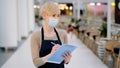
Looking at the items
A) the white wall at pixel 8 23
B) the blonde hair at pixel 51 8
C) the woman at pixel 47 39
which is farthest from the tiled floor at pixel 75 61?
the blonde hair at pixel 51 8

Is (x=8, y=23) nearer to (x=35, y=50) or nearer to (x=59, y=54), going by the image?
(x=35, y=50)

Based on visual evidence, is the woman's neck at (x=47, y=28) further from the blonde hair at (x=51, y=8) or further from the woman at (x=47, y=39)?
the blonde hair at (x=51, y=8)

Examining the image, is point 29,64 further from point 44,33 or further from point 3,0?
point 44,33

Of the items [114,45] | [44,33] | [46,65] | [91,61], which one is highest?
[44,33]

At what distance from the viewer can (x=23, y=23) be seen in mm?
18344

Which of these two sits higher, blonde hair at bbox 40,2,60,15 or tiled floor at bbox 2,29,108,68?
blonde hair at bbox 40,2,60,15

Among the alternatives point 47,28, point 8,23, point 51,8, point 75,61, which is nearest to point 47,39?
point 47,28

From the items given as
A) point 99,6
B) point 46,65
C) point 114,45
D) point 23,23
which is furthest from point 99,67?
point 99,6

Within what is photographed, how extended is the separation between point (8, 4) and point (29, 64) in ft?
11.0

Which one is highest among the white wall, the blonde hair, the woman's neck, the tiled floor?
the blonde hair

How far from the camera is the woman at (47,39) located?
9.32ft

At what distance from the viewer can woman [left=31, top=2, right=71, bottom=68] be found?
2842 millimetres

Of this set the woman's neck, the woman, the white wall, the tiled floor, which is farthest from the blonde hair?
the white wall

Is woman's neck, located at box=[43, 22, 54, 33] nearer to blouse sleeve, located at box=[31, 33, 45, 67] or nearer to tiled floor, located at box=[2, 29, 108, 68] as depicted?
blouse sleeve, located at box=[31, 33, 45, 67]
